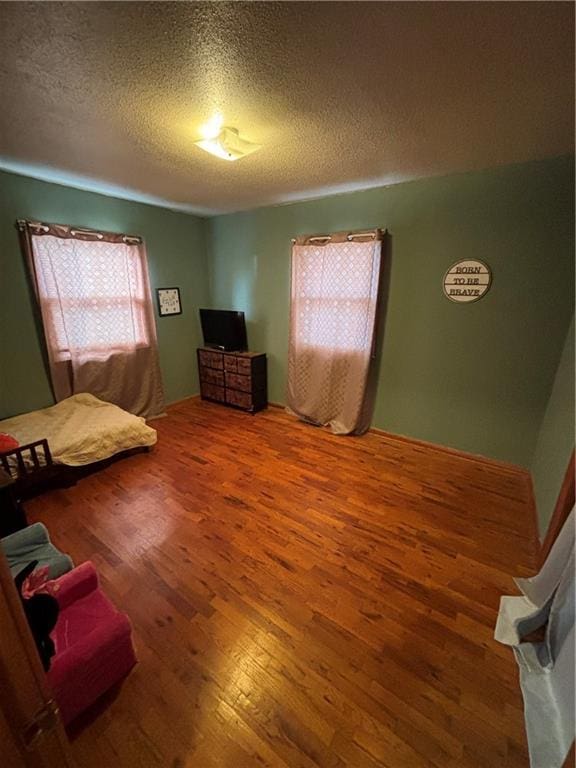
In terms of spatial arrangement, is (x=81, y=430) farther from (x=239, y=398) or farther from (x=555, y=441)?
(x=555, y=441)

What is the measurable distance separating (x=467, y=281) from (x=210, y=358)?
3.01 metres

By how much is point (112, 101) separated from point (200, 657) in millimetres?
2608

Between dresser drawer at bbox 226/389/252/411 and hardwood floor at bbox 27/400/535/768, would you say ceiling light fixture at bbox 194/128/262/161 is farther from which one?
dresser drawer at bbox 226/389/252/411

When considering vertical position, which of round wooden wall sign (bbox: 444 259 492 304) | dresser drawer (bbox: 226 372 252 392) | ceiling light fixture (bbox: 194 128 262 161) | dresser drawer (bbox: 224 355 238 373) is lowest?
dresser drawer (bbox: 226 372 252 392)

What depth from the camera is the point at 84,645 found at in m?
1.10

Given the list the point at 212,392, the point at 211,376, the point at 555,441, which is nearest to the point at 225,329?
the point at 211,376

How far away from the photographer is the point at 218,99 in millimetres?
1421

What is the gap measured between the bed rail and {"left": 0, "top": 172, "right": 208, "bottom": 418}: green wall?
804 millimetres

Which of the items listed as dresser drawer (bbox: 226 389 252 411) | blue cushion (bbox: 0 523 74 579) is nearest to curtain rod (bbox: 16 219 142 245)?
dresser drawer (bbox: 226 389 252 411)

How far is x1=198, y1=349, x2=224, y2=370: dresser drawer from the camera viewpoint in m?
3.92

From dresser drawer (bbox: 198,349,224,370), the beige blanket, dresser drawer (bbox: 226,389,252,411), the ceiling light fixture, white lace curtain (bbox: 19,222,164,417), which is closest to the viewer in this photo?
the ceiling light fixture

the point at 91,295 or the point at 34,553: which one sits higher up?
the point at 91,295

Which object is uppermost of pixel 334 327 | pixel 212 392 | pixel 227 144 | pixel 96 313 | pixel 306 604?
pixel 227 144

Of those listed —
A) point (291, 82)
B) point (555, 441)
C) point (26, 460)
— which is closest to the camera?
point (291, 82)
